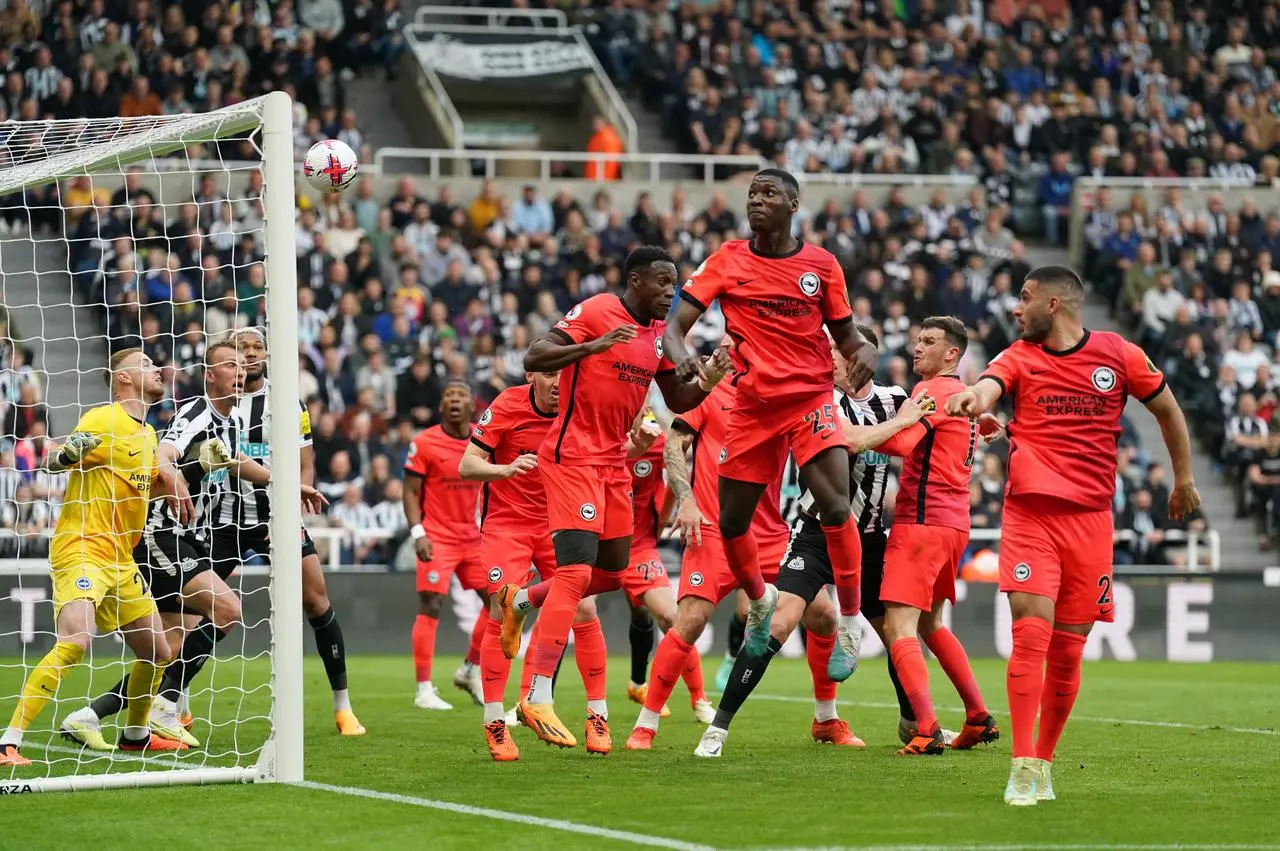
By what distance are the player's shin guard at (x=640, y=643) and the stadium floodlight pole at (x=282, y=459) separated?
5157 millimetres

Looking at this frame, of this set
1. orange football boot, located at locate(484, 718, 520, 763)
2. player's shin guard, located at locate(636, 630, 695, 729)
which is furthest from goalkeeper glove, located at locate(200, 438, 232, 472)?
player's shin guard, located at locate(636, 630, 695, 729)

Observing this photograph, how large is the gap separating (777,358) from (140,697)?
4.06m

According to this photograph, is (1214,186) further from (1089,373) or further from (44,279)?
(1089,373)

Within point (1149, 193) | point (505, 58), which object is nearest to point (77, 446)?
point (505, 58)

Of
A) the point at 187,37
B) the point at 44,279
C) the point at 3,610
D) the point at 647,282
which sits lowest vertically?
the point at 3,610

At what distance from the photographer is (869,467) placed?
1096cm

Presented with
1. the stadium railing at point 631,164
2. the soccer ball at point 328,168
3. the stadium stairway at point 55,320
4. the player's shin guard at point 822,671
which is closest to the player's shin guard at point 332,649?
the player's shin guard at point 822,671

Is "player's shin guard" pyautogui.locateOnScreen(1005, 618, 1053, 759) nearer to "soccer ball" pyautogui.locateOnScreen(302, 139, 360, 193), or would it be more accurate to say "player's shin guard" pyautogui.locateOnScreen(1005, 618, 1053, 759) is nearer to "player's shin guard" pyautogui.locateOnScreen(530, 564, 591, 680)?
"player's shin guard" pyautogui.locateOnScreen(530, 564, 591, 680)

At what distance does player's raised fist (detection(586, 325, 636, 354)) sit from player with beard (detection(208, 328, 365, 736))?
2.30 metres

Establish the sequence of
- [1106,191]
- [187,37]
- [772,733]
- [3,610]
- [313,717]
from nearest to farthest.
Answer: [772,733], [313,717], [3,610], [187,37], [1106,191]

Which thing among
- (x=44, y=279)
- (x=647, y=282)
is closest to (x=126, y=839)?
(x=647, y=282)

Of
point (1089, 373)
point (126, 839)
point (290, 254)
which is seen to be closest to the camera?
point (126, 839)

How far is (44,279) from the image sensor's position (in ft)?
77.8

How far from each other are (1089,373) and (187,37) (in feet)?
67.7
